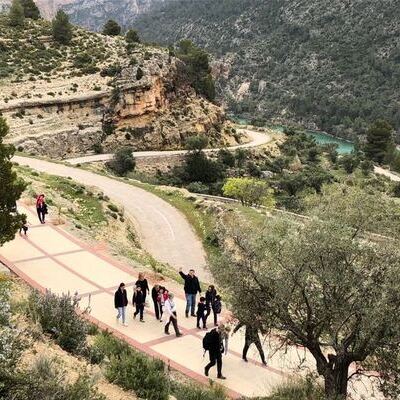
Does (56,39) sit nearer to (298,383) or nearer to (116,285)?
(116,285)

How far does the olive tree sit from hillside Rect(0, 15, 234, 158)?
4196 cm

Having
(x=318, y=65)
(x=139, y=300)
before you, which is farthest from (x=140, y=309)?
(x=318, y=65)

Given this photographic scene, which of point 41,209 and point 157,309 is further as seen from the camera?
point 41,209

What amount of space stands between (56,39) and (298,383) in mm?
62022

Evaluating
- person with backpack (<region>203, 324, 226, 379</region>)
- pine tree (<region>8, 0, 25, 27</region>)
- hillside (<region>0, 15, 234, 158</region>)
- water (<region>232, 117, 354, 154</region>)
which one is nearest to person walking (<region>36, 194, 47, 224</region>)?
person with backpack (<region>203, 324, 226, 379</region>)

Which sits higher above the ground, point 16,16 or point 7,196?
point 16,16

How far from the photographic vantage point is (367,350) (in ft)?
36.1

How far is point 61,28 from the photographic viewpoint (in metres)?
66.8

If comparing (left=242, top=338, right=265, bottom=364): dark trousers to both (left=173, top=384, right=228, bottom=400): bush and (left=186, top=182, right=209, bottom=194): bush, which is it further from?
(left=186, top=182, right=209, bottom=194): bush

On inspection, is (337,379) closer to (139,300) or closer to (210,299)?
(210,299)

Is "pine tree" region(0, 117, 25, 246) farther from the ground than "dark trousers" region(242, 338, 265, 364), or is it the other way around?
"pine tree" region(0, 117, 25, 246)

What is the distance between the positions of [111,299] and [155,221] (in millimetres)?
17286

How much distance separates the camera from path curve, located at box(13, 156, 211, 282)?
2986cm

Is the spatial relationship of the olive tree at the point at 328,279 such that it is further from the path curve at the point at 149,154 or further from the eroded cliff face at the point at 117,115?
the eroded cliff face at the point at 117,115
